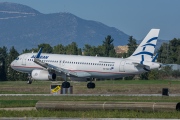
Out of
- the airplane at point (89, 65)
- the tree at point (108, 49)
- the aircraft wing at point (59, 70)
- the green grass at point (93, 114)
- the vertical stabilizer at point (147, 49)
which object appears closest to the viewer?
the green grass at point (93, 114)

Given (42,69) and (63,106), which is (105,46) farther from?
(63,106)

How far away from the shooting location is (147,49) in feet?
241

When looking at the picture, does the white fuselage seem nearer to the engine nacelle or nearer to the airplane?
the airplane

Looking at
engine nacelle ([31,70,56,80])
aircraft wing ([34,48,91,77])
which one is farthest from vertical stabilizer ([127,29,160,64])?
Result: engine nacelle ([31,70,56,80])

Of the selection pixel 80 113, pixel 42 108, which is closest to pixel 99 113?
pixel 80 113

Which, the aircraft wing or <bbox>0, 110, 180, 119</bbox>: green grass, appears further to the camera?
the aircraft wing

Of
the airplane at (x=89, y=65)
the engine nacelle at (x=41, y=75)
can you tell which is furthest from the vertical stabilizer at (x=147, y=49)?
the engine nacelle at (x=41, y=75)

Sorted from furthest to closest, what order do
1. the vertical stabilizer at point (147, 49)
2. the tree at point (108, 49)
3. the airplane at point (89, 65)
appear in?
the tree at point (108, 49), the vertical stabilizer at point (147, 49), the airplane at point (89, 65)


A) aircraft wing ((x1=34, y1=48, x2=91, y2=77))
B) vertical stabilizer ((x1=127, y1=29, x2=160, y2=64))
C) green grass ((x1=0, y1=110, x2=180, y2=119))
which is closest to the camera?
green grass ((x1=0, y1=110, x2=180, y2=119))

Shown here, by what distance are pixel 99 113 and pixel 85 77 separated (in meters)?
36.8

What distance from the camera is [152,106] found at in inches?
1444

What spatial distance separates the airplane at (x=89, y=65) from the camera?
233ft

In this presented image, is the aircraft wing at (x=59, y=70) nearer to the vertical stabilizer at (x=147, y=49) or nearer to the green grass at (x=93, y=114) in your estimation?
the vertical stabilizer at (x=147, y=49)

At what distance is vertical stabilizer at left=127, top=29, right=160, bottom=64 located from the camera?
238ft
